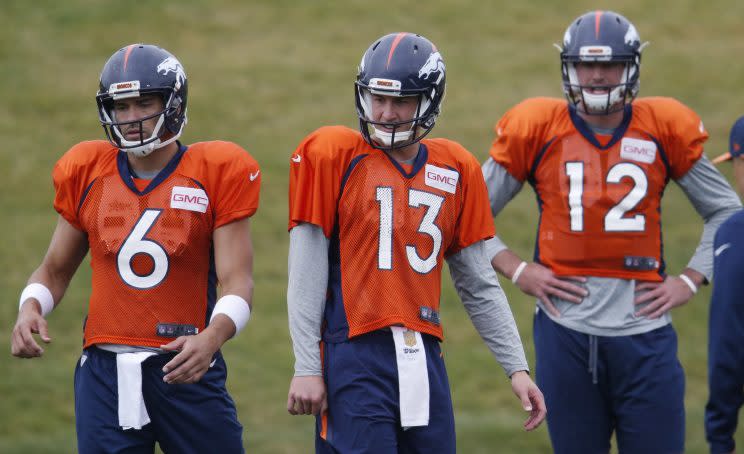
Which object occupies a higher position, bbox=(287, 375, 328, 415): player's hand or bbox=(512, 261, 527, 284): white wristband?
bbox=(512, 261, 527, 284): white wristband

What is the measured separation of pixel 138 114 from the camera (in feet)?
15.4

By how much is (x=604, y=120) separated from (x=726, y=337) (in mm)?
1403

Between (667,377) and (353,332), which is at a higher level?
(353,332)

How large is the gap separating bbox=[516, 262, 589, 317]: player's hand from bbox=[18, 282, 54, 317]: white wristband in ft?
7.01

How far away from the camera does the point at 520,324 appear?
10.1 meters

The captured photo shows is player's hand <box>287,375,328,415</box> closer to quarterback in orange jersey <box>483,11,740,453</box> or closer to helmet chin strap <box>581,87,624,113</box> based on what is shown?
quarterback in orange jersey <box>483,11,740,453</box>

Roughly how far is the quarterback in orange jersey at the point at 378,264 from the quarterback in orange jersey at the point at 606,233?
102 cm

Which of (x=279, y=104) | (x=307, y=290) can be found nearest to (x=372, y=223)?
(x=307, y=290)

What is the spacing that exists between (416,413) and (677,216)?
744 cm

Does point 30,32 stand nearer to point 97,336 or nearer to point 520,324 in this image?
point 520,324

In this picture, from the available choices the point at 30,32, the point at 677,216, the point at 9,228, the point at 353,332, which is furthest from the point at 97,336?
the point at 30,32

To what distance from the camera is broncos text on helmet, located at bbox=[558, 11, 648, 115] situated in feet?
17.9

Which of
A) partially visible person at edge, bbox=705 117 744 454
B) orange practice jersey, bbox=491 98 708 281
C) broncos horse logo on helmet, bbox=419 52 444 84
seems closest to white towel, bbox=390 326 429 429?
broncos horse logo on helmet, bbox=419 52 444 84

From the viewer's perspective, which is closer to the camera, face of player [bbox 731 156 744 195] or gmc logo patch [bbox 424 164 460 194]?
gmc logo patch [bbox 424 164 460 194]
